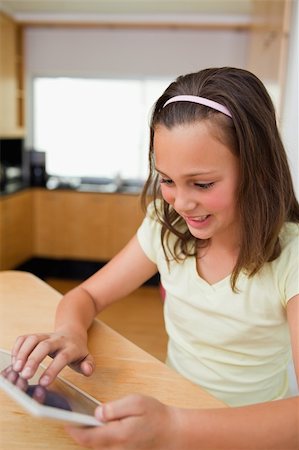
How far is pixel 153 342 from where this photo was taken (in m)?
2.86

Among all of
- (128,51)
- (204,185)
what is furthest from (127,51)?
(204,185)

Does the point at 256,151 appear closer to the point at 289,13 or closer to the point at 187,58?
the point at 289,13

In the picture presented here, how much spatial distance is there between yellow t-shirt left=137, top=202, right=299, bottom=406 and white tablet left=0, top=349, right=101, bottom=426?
14.5 inches

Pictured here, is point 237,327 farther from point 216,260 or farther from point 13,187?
point 13,187

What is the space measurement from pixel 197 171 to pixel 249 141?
0.37 ft

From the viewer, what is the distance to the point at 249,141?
0.77 meters

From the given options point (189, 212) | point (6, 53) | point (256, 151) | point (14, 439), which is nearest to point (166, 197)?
point (189, 212)

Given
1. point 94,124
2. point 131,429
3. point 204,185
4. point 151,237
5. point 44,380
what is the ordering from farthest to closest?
1. point 94,124
2. point 151,237
3. point 204,185
4. point 44,380
5. point 131,429

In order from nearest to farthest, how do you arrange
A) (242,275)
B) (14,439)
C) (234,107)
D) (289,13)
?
(14,439) → (234,107) → (242,275) → (289,13)

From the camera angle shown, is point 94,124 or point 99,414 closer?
point 99,414

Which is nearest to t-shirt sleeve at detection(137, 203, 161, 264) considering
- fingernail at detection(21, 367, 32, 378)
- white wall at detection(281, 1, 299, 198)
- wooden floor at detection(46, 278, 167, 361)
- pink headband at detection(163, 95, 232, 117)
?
pink headband at detection(163, 95, 232, 117)

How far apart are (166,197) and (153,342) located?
219 cm

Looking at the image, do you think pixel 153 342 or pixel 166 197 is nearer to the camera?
pixel 166 197

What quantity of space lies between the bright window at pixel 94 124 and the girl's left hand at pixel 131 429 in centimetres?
388
